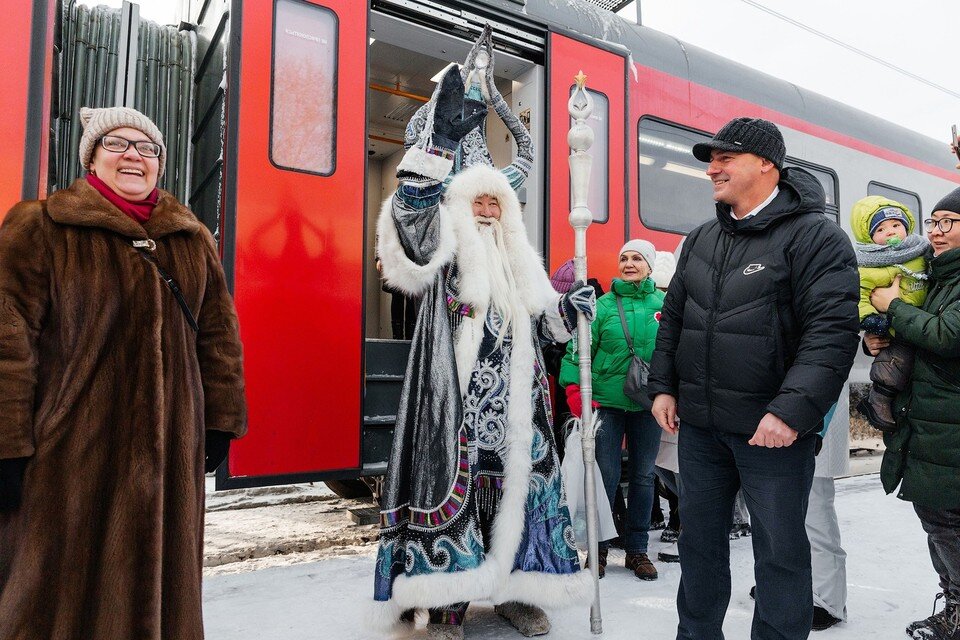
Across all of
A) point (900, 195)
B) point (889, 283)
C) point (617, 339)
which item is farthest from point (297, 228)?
point (900, 195)

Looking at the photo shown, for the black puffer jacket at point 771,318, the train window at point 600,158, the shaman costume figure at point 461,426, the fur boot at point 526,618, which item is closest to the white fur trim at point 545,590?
the shaman costume figure at point 461,426

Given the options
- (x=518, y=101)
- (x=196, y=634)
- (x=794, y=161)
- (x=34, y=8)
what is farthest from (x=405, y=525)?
(x=794, y=161)

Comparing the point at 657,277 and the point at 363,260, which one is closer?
the point at 363,260

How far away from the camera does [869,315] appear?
7.64 feet

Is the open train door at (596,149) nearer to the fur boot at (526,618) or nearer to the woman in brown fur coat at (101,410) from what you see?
the fur boot at (526,618)

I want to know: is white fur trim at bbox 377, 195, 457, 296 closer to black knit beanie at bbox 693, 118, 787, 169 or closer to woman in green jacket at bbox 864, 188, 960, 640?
black knit beanie at bbox 693, 118, 787, 169

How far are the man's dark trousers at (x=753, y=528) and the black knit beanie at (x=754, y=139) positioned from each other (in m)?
0.80

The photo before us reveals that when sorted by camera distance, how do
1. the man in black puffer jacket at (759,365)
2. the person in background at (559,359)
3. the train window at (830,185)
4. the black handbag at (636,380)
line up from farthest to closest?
the train window at (830,185)
the person in background at (559,359)
the black handbag at (636,380)
the man in black puffer jacket at (759,365)

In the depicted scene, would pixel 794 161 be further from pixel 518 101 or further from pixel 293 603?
pixel 293 603

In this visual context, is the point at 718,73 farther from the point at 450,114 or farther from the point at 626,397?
the point at 450,114

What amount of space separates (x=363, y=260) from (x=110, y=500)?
167 cm

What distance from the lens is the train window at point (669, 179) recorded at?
13.6 feet

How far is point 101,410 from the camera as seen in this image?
1528 millimetres

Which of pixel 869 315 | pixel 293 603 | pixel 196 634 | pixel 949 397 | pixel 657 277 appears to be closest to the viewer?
pixel 196 634
